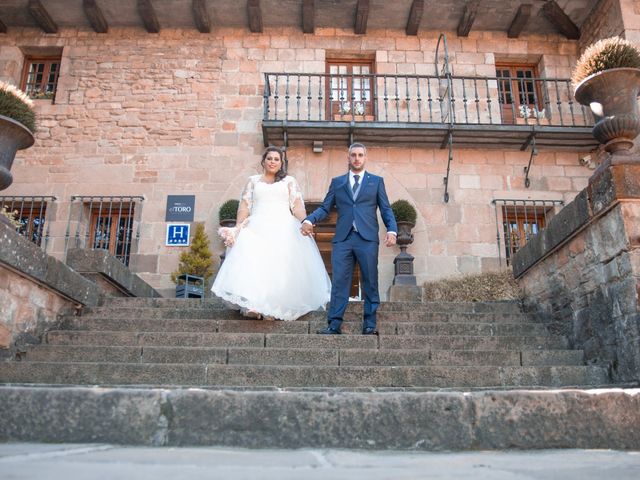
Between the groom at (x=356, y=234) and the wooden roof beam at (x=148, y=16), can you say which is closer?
the groom at (x=356, y=234)

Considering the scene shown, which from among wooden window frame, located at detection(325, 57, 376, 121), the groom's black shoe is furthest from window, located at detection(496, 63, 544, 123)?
the groom's black shoe

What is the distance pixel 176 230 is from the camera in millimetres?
8672

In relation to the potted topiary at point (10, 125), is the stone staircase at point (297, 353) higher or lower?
lower

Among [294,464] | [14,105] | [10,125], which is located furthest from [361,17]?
[294,464]

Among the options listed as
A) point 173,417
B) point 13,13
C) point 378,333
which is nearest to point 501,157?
→ point 378,333

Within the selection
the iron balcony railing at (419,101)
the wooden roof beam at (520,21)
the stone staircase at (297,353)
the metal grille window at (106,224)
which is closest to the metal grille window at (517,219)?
the iron balcony railing at (419,101)

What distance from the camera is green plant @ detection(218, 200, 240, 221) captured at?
832 cm

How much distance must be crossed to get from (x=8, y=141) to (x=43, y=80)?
20.7 feet

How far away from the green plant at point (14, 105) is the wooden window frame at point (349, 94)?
5.36 m

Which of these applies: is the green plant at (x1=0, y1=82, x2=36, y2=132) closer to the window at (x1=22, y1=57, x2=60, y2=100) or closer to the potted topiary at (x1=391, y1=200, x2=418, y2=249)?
the potted topiary at (x1=391, y1=200, x2=418, y2=249)

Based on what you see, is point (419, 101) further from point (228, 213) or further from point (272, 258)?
point (272, 258)

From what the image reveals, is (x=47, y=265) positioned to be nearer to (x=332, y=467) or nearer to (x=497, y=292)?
(x=332, y=467)

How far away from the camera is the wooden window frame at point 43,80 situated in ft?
31.5

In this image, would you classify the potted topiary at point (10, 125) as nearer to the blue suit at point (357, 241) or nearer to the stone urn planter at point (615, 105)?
the blue suit at point (357, 241)
